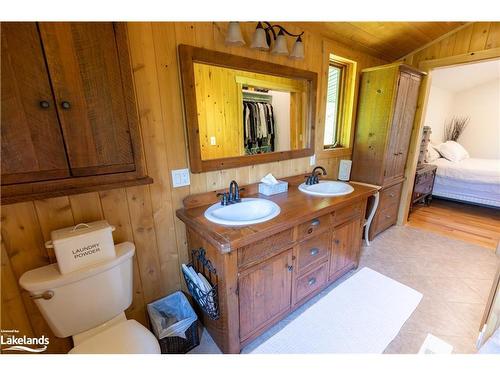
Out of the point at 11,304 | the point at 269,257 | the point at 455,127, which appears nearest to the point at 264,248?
the point at 269,257

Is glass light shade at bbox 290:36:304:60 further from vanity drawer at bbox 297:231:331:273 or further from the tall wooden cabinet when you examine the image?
vanity drawer at bbox 297:231:331:273

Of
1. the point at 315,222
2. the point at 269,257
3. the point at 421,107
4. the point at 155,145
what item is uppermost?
the point at 421,107

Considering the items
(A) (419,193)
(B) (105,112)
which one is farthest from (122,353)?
(A) (419,193)

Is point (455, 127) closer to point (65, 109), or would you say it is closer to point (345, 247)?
point (345, 247)

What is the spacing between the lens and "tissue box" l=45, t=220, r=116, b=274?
36.4 inches

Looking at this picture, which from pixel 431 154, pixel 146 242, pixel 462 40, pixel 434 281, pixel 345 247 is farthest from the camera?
pixel 431 154

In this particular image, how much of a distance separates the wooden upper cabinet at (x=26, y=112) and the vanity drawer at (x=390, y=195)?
281cm

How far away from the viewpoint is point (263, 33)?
4.69 feet

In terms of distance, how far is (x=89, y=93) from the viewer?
2.86 feet

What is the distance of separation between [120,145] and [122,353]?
2.94 ft

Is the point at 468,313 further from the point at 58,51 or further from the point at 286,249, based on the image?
the point at 58,51

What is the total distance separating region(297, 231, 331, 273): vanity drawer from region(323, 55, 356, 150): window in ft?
3.83

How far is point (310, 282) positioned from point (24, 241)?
5.43 feet
